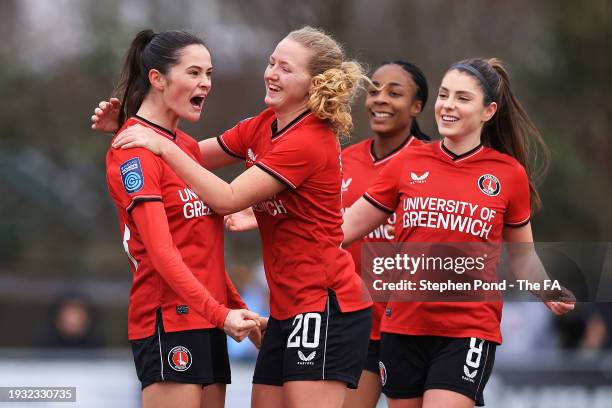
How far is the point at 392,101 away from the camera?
20.9 feet

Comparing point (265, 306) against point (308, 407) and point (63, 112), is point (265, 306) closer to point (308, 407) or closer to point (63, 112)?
point (308, 407)

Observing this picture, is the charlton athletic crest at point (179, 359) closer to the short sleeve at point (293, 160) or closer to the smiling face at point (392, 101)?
the short sleeve at point (293, 160)

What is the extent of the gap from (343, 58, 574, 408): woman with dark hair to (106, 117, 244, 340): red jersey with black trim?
38.3 inches

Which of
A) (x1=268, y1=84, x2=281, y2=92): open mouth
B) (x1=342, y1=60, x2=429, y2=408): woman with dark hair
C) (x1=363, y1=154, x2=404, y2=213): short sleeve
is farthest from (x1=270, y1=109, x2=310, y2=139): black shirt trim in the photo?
(x1=342, y1=60, x2=429, y2=408): woman with dark hair

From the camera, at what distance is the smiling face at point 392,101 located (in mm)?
6359

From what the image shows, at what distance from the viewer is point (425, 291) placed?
18.1 feet

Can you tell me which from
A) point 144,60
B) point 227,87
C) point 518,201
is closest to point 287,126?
point 144,60

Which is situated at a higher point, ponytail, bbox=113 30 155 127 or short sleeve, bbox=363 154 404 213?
ponytail, bbox=113 30 155 127

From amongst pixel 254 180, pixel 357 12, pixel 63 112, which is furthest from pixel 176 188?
pixel 63 112

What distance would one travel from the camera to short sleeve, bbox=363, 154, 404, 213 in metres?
5.66

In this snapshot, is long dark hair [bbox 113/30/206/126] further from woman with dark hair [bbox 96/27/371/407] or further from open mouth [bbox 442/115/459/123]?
open mouth [bbox 442/115/459/123]

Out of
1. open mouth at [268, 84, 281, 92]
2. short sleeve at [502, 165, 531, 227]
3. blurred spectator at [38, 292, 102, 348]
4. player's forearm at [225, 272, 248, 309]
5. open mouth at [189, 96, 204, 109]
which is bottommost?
blurred spectator at [38, 292, 102, 348]

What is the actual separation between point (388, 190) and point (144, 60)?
1.39 m

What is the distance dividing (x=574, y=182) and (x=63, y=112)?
8.33 meters
